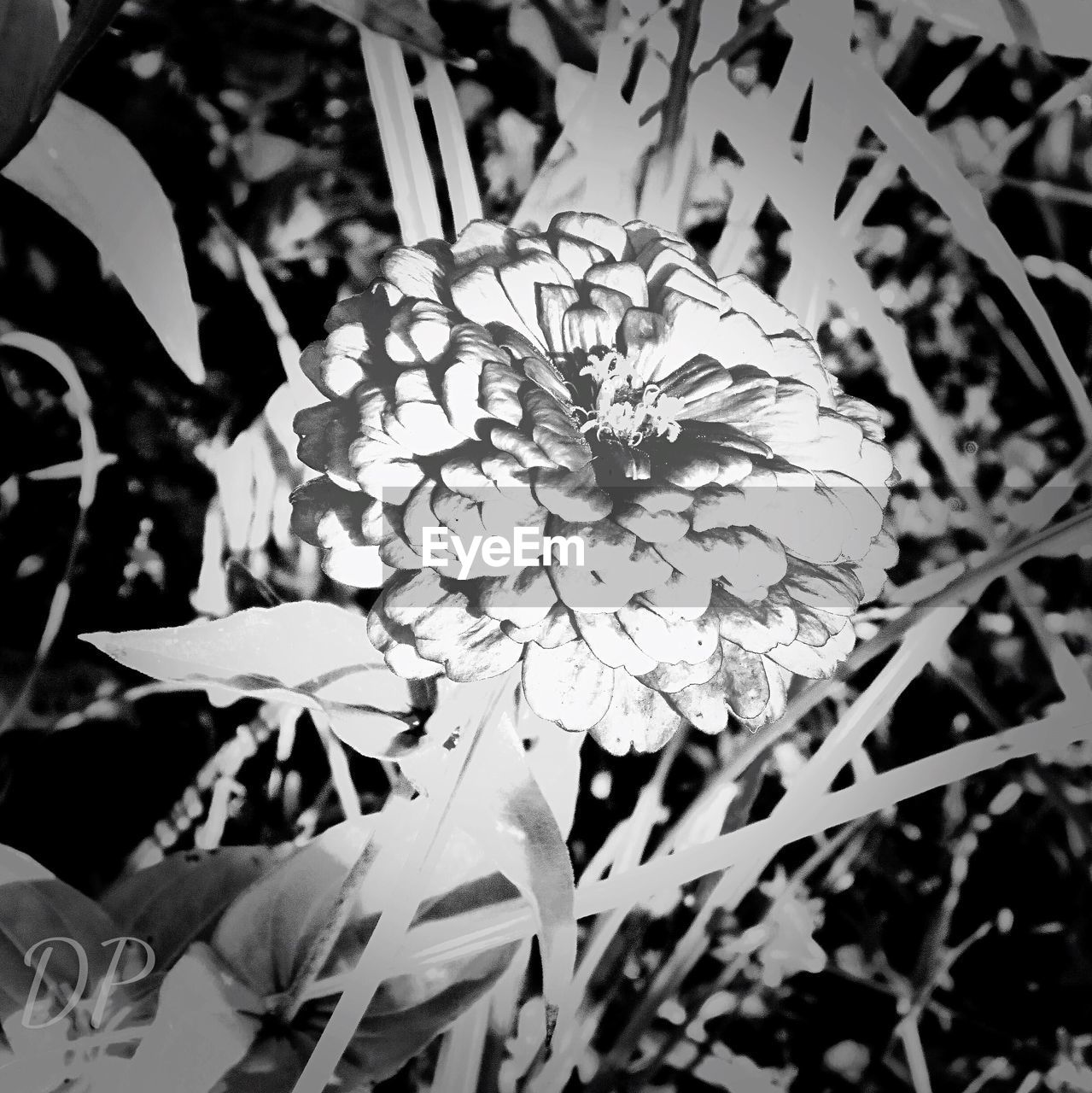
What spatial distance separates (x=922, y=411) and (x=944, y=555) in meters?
0.11

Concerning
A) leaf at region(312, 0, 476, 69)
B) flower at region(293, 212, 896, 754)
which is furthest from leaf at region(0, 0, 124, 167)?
flower at region(293, 212, 896, 754)

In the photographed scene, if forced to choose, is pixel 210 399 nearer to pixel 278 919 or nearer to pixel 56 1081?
pixel 278 919

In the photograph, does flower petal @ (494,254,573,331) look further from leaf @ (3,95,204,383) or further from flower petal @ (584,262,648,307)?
leaf @ (3,95,204,383)

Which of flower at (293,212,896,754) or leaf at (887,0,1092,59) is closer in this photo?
flower at (293,212,896,754)

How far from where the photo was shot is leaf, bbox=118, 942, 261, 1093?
54cm

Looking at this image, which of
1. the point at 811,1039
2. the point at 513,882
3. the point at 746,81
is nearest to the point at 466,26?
the point at 746,81

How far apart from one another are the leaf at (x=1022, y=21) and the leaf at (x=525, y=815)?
61cm

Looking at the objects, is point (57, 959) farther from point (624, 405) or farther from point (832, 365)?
point (832, 365)

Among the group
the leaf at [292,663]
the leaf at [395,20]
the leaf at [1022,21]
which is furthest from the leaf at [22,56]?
the leaf at [1022,21]

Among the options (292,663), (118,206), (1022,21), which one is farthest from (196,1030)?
(1022,21)

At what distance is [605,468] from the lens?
51 cm

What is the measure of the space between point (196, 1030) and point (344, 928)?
124mm

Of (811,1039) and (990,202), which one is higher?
(990,202)

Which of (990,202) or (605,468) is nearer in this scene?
(605,468)
